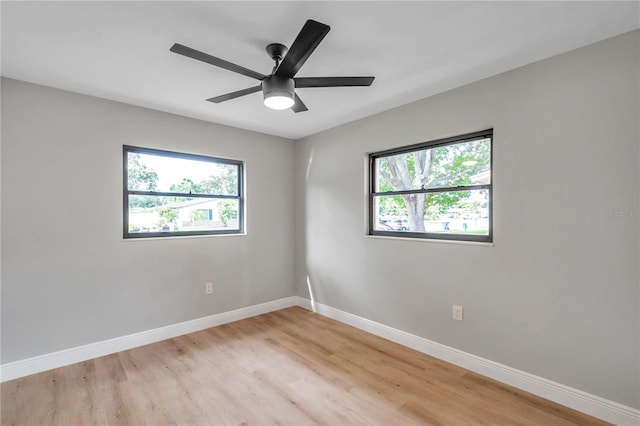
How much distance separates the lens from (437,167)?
286 cm

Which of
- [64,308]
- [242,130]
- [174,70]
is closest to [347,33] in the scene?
[174,70]

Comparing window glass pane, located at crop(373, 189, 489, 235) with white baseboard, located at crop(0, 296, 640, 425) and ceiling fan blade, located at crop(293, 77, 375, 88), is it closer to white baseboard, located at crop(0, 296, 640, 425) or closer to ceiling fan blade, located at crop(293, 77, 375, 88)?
white baseboard, located at crop(0, 296, 640, 425)

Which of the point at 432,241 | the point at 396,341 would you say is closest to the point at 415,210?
the point at 432,241

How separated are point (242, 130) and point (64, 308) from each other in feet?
8.39

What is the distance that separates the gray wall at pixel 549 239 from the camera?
186cm

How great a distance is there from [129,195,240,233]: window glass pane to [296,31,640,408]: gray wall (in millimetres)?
2037

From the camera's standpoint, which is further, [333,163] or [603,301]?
[333,163]

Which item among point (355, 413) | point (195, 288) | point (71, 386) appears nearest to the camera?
point (355, 413)

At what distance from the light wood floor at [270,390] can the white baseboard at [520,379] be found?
0.07 meters

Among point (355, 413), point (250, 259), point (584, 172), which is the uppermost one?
point (584, 172)

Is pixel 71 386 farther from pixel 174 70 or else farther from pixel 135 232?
pixel 174 70

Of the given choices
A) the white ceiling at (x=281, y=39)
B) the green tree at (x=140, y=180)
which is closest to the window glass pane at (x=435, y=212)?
the white ceiling at (x=281, y=39)

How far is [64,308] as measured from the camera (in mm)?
2625

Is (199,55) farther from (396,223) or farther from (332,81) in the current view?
(396,223)
